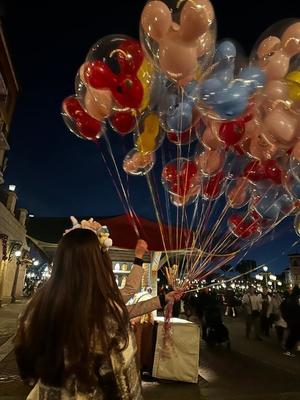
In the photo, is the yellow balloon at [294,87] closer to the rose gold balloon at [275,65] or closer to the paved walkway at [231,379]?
the rose gold balloon at [275,65]

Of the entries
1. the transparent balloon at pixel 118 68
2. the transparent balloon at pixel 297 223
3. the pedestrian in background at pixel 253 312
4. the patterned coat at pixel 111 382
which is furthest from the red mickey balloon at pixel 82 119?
the pedestrian in background at pixel 253 312

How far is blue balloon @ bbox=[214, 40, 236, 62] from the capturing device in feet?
13.1

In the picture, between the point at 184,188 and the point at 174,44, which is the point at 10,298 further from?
the point at 174,44

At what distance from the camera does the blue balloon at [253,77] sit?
3752 millimetres

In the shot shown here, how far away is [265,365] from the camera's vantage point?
7.34m

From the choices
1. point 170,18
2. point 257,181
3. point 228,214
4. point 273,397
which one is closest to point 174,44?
point 170,18

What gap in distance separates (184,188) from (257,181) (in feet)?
3.96

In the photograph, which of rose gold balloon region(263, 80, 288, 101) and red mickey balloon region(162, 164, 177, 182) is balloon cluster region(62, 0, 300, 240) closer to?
rose gold balloon region(263, 80, 288, 101)

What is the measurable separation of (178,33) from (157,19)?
0.85 feet

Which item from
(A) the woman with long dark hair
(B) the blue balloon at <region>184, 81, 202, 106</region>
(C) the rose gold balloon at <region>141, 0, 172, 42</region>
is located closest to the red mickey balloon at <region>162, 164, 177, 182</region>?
(B) the blue balloon at <region>184, 81, 202, 106</region>

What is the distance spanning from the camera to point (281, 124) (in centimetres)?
416

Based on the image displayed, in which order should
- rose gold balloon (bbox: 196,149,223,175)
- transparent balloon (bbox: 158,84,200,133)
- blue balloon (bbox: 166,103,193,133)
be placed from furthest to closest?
rose gold balloon (bbox: 196,149,223,175) → blue balloon (bbox: 166,103,193,133) → transparent balloon (bbox: 158,84,200,133)

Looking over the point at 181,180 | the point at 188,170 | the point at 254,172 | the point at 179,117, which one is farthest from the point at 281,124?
the point at 181,180

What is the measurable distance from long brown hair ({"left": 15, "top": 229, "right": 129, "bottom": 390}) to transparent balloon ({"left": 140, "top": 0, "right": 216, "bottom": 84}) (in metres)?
2.49
